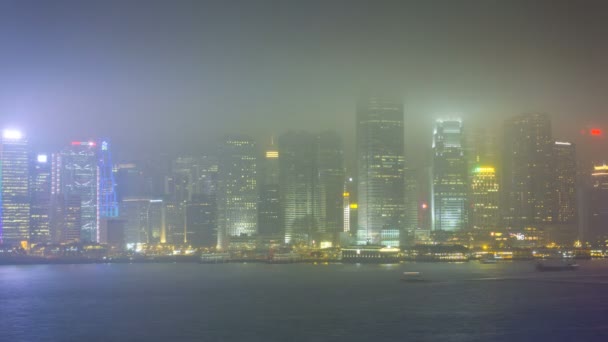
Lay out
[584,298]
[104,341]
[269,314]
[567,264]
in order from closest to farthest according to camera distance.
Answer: [104,341]
[269,314]
[584,298]
[567,264]

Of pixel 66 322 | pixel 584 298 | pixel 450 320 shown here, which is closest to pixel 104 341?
pixel 66 322

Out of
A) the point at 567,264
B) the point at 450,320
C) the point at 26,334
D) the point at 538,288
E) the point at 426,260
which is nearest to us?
the point at 26,334

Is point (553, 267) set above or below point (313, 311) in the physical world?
below

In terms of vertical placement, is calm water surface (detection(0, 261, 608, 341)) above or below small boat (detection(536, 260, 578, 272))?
above

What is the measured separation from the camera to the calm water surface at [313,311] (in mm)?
54188

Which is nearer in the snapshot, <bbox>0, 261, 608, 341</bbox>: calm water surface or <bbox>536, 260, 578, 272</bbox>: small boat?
<bbox>0, 261, 608, 341</bbox>: calm water surface

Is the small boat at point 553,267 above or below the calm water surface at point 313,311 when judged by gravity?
below

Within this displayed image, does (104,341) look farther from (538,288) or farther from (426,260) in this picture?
(426,260)

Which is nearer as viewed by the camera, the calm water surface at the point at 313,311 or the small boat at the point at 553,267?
the calm water surface at the point at 313,311

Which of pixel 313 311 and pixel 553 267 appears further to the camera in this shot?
pixel 553 267

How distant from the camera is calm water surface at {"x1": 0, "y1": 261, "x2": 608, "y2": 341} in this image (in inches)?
2133

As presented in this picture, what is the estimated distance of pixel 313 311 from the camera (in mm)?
67375

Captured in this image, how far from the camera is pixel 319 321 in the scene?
60562mm

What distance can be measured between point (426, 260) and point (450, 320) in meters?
124
